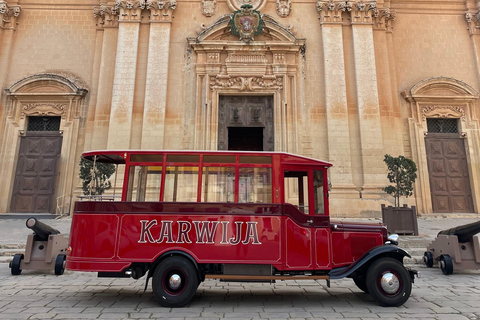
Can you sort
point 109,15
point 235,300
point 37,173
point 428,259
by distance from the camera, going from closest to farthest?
point 235,300 < point 428,259 < point 37,173 < point 109,15

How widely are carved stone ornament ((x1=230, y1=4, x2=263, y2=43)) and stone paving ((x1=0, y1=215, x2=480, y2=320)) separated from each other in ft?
40.9

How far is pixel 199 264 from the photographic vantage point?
16.8ft

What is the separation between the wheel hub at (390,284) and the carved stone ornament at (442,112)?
13702 millimetres

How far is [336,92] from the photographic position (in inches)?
590

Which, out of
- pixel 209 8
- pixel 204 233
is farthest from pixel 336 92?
pixel 204 233

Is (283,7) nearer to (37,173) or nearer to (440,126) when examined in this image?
(440,126)

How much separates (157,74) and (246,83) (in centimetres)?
454

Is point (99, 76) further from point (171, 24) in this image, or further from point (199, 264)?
point (199, 264)

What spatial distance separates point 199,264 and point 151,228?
3.38 ft

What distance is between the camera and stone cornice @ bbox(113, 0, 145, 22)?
1562cm

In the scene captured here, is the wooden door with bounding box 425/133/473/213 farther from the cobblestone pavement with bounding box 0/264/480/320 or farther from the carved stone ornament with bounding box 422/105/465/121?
the cobblestone pavement with bounding box 0/264/480/320

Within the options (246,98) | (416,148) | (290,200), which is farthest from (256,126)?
(290,200)

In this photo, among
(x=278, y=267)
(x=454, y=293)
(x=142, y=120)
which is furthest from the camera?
(x=142, y=120)

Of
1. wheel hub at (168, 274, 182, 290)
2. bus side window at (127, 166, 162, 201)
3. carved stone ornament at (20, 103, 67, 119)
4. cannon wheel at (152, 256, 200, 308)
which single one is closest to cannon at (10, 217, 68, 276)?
bus side window at (127, 166, 162, 201)
